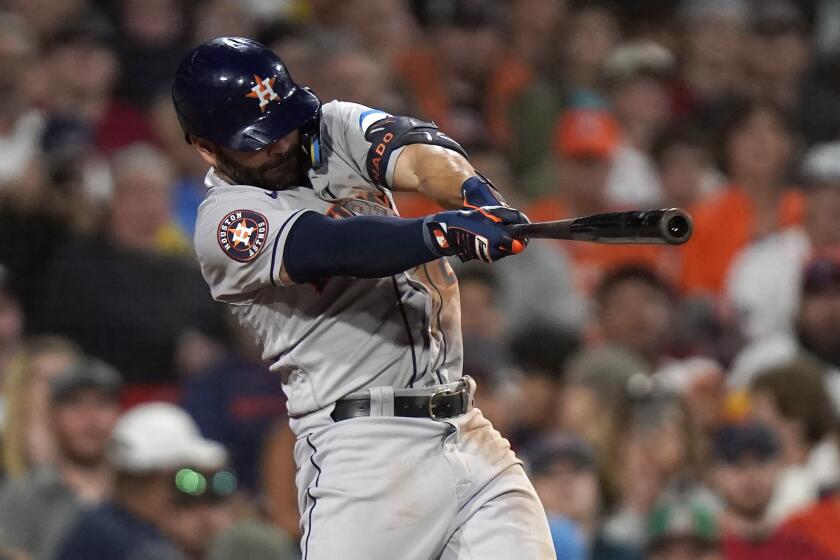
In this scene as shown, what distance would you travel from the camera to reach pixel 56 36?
8.28 meters

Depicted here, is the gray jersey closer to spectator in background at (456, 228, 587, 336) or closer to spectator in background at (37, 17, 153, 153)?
spectator in background at (456, 228, 587, 336)

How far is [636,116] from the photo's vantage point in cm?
920

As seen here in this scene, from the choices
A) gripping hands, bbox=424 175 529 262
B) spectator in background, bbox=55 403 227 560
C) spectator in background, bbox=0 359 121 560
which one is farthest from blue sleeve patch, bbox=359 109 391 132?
spectator in background, bbox=0 359 121 560

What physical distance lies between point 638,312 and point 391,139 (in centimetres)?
400

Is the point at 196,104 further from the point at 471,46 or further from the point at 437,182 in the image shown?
the point at 471,46

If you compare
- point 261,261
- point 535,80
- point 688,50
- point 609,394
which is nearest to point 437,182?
point 261,261

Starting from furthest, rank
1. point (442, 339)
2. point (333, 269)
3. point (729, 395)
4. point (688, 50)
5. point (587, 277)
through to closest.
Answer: point (688, 50) → point (587, 277) → point (729, 395) → point (442, 339) → point (333, 269)

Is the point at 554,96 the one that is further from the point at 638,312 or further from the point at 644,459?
the point at 644,459

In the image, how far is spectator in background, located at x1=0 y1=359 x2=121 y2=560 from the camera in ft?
19.1

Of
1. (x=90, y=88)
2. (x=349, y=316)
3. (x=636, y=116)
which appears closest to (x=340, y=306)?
(x=349, y=316)

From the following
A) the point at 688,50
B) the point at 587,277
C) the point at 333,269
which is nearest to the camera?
the point at 333,269

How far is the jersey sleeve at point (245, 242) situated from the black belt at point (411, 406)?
350 mm

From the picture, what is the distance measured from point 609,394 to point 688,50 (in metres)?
4.41

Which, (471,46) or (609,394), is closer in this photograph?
(609,394)
